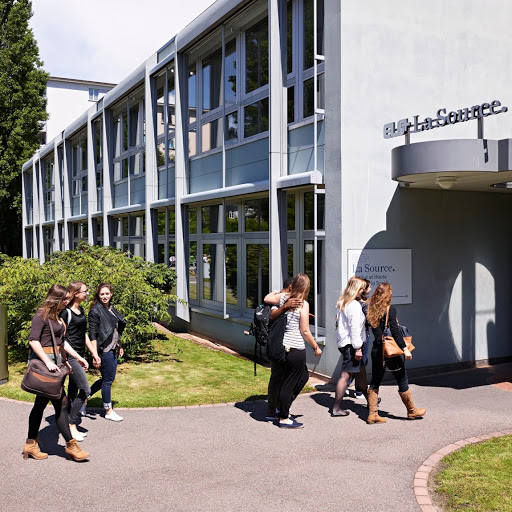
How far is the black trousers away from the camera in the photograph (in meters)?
7.51

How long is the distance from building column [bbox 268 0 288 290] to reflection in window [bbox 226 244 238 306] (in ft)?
8.26

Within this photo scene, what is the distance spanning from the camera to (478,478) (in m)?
5.92

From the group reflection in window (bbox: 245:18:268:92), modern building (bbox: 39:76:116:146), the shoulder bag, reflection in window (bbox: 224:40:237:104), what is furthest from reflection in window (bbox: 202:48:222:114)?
modern building (bbox: 39:76:116:146)

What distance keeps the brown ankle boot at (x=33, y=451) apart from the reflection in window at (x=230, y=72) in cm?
925

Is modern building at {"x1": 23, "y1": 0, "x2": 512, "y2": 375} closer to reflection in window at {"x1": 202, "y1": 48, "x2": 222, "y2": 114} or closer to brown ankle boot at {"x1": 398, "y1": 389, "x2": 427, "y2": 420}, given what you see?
reflection in window at {"x1": 202, "y1": 48, "x2": 222, "y2": 114}

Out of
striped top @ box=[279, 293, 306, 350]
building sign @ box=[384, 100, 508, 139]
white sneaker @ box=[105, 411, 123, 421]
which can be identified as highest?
building sign @ box=[384, 100, 508, 139]

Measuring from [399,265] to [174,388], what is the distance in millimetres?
4165

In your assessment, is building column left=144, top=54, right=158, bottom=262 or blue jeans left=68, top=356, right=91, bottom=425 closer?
blue jeans left=68, top=356, right=91, bottom=425

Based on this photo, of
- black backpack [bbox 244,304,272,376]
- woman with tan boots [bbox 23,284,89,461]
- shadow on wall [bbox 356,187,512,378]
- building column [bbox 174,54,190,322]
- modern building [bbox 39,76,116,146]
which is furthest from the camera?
modern building [bbox 39,76,116,146]

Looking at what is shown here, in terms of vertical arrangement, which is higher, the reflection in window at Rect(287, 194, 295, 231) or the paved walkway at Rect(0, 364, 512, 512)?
the reflection in window at Rect(287, 194, 295, 231)

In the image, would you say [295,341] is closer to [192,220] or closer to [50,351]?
[50,351]

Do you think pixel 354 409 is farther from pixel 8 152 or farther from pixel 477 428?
pixel 8 152

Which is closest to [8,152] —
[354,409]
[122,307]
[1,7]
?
[1,7]

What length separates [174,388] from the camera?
9.94 meters
